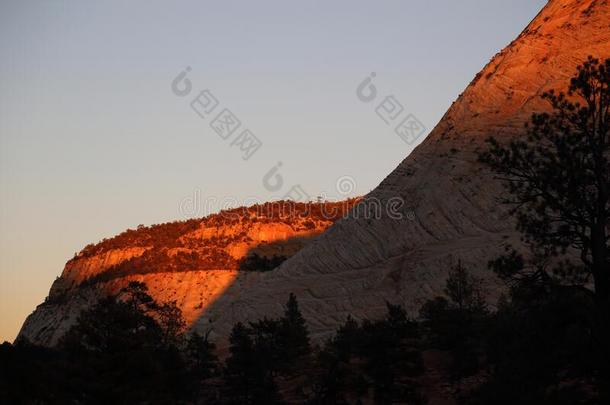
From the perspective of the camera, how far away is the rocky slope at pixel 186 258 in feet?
393

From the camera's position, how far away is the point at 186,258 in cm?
12638

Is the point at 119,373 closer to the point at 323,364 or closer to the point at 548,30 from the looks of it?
the point at 323,364

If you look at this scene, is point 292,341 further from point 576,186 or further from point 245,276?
point 245,276

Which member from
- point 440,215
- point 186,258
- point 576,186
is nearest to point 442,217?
point 440,215

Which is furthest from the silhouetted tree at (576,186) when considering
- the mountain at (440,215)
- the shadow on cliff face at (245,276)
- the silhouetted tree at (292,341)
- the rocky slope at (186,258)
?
the rocky slope at (186,258)

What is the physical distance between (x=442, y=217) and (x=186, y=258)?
2229 inches

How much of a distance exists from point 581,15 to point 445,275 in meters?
30.2

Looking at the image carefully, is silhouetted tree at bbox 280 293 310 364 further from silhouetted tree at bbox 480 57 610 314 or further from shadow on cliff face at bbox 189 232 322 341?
silhouetted tree at bbox 480 57 610 314

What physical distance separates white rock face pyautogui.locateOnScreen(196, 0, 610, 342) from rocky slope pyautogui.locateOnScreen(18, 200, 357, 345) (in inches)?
1176

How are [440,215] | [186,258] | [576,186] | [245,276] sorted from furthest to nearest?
[186,258] → [245,276] → [440,215] → [576,186]

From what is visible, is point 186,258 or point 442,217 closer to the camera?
point 442,217

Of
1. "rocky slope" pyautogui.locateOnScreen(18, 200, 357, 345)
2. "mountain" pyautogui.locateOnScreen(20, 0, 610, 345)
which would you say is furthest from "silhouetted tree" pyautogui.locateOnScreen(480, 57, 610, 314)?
"rocky slope" pyautogui.locateOnScreen(18, 200, 357, 345)

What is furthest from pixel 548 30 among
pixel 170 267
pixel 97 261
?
pixel 97 261

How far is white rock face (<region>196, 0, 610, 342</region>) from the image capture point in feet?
242
